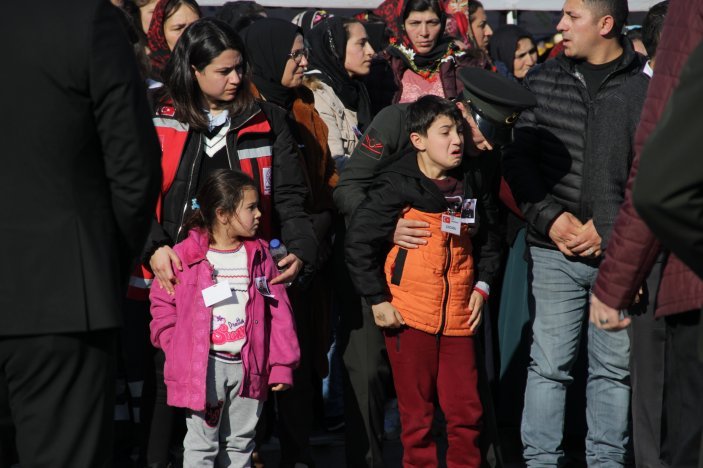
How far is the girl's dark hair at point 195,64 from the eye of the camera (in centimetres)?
456

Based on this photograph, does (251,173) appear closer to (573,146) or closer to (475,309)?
(475,309)

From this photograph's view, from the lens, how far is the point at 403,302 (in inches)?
186

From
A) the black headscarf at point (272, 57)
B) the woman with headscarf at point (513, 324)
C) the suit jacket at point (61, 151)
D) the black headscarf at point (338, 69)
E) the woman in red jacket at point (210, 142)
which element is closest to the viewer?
the suit jacket at point (61, 151)

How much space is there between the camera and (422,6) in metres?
6.34

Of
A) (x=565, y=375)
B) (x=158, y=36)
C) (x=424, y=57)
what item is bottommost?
(x=565, y=375)

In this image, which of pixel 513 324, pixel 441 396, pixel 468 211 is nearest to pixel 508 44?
pixel 513 324

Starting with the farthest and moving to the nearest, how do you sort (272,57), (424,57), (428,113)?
(424,57)
(272,57)
(428,113)

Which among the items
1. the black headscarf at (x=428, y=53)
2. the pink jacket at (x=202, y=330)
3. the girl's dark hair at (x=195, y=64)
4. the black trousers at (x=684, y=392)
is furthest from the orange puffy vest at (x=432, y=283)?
the black headscarf at (x=428, y=53)

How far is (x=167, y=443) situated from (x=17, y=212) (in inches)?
79.2

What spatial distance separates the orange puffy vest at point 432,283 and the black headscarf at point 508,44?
133 inches

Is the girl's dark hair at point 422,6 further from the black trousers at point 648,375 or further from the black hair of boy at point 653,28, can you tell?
the black trousers at point 648,375

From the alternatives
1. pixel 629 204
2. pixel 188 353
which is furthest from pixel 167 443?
pixel 629 204

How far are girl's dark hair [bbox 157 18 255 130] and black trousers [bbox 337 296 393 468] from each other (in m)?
1.13

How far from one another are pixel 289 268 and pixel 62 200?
5.79 feet
